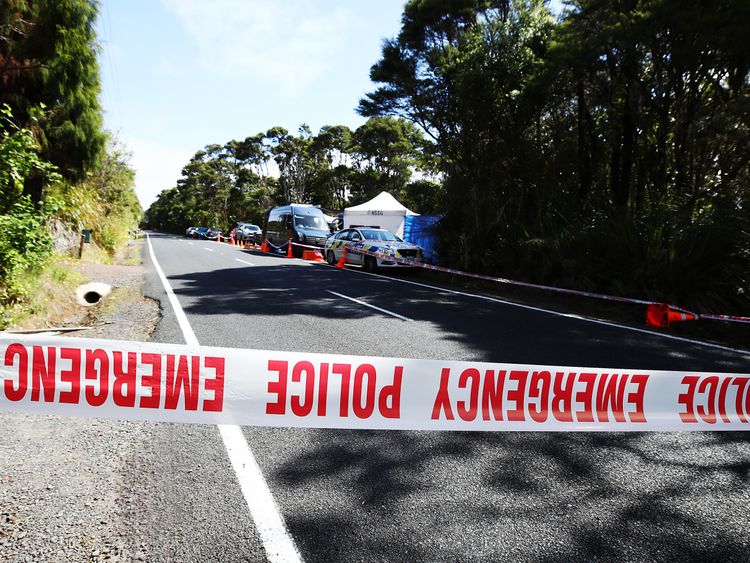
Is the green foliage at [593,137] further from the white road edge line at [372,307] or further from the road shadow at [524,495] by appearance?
the road shadow at [524,495]

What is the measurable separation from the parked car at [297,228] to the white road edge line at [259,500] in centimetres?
1976

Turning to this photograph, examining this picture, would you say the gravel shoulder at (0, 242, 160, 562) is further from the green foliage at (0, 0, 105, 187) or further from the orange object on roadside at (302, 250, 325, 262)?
the orange object on roadside at (302, 250, 325, 262)

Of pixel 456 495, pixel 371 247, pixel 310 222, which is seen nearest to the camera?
pixel 456 495

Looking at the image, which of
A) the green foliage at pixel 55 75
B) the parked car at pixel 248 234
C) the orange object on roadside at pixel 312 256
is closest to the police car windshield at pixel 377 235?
the orange object on roadside at pixel 312 256

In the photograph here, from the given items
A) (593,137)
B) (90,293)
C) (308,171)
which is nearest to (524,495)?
(90,293)

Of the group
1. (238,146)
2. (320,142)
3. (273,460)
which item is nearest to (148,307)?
(273,460)

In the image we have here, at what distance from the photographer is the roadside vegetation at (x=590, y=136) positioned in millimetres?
9180

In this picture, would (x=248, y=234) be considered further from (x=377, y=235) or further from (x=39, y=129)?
(x=39, y=129)

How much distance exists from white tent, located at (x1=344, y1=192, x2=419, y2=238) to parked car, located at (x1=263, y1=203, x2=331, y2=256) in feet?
5.69

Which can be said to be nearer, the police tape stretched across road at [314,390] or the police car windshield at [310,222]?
the police tape stretched across road at [314,390]

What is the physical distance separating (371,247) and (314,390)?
1337 cm

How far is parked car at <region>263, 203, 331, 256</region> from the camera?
22984 mm

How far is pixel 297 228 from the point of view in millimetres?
23500

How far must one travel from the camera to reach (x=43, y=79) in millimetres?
8188
